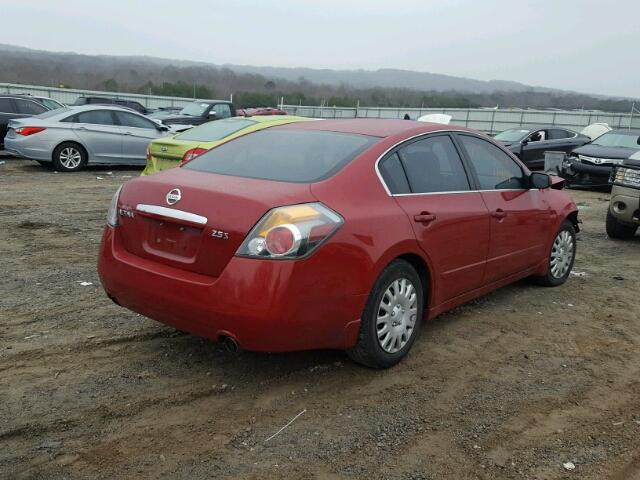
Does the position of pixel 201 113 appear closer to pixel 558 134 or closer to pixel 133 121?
pixel 133 121

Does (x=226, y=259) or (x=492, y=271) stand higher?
(x=226, y=259)

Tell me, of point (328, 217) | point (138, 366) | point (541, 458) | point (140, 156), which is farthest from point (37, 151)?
point (541, 458)

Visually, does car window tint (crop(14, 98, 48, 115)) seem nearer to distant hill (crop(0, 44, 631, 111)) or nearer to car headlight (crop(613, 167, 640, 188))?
car headlight (crop(613, 167, 640, 188))

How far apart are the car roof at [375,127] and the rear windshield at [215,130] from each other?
4754 mm

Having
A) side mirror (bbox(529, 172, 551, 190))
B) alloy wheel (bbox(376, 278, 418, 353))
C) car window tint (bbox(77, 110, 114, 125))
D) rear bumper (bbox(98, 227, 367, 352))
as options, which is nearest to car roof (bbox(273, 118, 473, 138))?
side mirror (bbox(529, 172, 551, 190))

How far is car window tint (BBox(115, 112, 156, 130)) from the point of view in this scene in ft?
45.5

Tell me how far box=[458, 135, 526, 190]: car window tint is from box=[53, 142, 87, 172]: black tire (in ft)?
34.7

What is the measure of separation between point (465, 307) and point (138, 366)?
111 inches

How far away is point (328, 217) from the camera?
3.36 m

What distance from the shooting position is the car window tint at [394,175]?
3867 mm

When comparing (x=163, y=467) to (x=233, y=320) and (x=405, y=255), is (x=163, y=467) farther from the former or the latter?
(x=405, y=255)

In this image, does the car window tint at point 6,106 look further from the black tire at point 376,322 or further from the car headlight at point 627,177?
the black tire at point 376,322

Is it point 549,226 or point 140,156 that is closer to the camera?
point 549,226

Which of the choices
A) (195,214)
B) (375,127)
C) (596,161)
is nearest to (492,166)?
(375,127)
